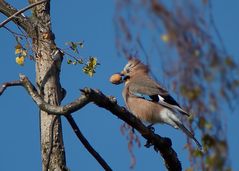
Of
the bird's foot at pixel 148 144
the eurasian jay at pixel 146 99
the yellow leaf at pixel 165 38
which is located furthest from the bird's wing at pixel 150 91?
the yellow leaf at pixel 165 38

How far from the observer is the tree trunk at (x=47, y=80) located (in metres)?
4.76

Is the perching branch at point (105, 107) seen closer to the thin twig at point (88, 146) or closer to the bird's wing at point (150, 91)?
the thin twig at point (88, 146)

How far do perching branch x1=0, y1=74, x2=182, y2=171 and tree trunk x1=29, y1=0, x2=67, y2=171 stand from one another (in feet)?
2.14

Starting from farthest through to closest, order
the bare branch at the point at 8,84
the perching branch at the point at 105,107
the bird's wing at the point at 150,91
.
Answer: the bird's wing at the point at 150,91
the bare branch at the point at 8,84
the perching branch at the point at 105,107

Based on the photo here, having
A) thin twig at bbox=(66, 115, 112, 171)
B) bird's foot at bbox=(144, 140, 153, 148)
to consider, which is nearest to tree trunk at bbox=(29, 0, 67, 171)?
thin twig at bbox=(66, 115, 112, 171)

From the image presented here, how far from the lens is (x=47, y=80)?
500cm

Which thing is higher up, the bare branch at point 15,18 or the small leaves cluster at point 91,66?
the bare branch at point 15,18

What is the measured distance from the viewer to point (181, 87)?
1.79 meters

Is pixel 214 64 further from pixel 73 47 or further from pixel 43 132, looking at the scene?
pixel 73 47

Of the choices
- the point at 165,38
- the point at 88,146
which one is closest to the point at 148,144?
the point at 88,146

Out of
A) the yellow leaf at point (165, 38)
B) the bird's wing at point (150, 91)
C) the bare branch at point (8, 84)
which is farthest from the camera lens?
the bird's wing at point (150, 91)

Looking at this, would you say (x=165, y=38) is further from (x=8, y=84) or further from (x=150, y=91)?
(x=150, y=91)

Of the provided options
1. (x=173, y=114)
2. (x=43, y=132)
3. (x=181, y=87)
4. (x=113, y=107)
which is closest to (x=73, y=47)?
(x=43, y=132)

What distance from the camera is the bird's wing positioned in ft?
21.9
